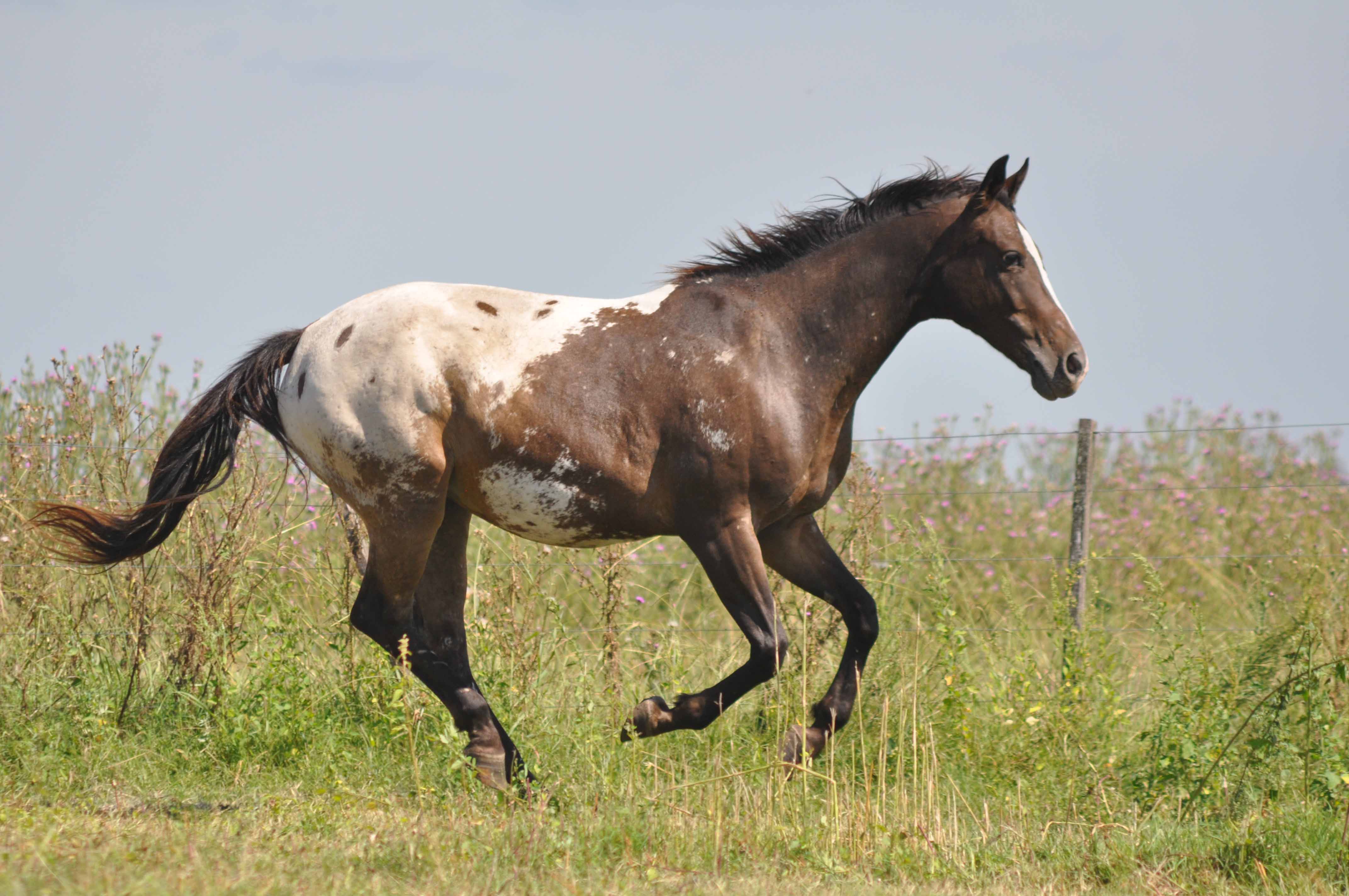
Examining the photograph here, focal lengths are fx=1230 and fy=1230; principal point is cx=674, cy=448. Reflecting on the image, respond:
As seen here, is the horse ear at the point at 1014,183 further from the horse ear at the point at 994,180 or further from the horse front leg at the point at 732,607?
the horse front leg at the point at 732,607

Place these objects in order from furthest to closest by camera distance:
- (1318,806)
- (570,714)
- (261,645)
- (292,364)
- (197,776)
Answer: (261,645) < (570,714) < (197,776) < (292,364) < (1318,806)

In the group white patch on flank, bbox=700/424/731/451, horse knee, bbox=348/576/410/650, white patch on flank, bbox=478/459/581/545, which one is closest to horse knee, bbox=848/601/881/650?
white patch on flank, bbox=700/424/731/451

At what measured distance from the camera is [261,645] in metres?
6.53

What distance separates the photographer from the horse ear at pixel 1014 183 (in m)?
5.32

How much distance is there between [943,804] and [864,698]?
0.89 metres

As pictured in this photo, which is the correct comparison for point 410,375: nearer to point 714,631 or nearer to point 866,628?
point 866,628

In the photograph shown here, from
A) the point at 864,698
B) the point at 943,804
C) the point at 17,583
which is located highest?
the point at 17,583

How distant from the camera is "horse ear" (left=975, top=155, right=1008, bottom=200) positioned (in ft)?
17.0

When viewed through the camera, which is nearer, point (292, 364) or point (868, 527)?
point (292, 364)

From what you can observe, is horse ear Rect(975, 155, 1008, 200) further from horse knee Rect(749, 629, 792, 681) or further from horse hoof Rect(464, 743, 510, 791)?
horse hoof Rect(464, 743, 510, 791)

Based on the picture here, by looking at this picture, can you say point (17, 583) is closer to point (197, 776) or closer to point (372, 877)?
point (197, 776)

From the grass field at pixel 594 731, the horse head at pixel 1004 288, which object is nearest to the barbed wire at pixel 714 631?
the grass field at pixel 594 731

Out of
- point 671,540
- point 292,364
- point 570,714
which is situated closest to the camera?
point 292,364

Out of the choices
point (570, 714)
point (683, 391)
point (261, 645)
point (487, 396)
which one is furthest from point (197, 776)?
point (683, 391)
